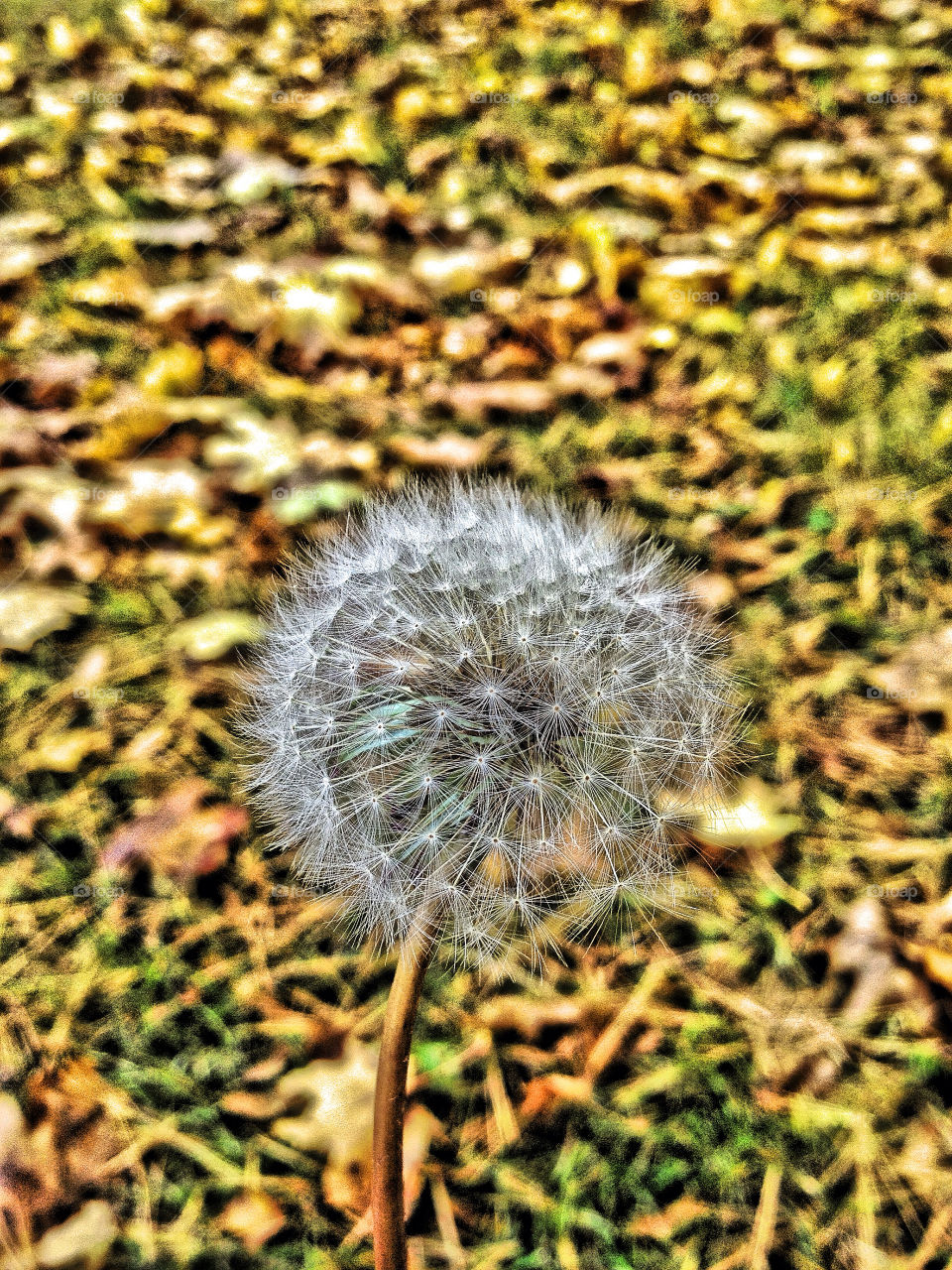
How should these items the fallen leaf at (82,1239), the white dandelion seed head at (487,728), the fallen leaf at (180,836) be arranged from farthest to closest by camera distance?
the fallen leaf at (180,836) → the fallen leaf at (82,1239) → the white dandelion seed head at (487,728)

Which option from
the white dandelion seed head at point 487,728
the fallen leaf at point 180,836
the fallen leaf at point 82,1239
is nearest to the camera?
the white dandelion seed head at point 487,728

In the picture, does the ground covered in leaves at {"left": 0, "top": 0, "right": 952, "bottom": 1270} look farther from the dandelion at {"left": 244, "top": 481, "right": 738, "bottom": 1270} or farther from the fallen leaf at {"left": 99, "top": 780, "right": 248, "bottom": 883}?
the dandelion at {"left": 244, "top": 481, "right": 738, "bottom": 1270}

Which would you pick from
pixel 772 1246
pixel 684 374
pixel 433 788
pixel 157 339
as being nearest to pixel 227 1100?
pixel 433 788

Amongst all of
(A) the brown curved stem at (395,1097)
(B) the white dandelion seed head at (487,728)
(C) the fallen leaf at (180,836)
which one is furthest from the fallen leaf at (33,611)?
(A) the brown curved stem at (395,1097)

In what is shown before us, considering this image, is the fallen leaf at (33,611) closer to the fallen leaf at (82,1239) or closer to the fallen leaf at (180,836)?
the fallen leaf at (180,836)

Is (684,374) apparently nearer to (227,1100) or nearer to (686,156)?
(686,156)

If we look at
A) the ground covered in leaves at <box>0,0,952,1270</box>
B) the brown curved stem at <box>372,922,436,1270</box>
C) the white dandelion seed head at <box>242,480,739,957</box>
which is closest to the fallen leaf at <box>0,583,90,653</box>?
the ground covered in leaves at <box>0,0,952,1270</box>
